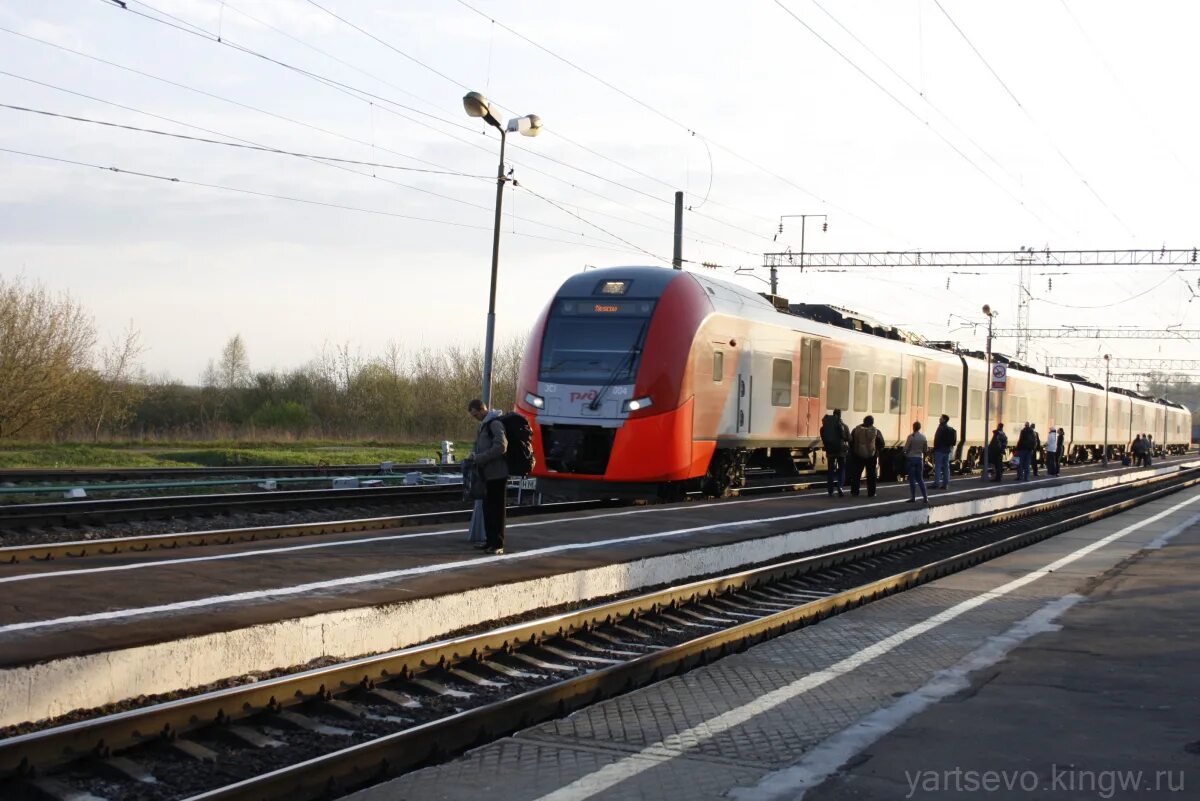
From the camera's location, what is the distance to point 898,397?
96.3 ft

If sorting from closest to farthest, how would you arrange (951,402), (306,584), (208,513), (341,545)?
(306,584) → (341,545) → (208,513) → (951,402)

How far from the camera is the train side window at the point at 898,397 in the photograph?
28.8 metres

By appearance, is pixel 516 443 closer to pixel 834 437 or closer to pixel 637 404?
pixel 637 404

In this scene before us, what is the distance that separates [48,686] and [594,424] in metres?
12.2

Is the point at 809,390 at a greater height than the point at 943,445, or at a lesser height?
greater

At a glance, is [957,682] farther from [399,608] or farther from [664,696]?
[399,608]

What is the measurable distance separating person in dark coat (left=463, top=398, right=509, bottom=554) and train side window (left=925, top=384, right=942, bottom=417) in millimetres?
21350

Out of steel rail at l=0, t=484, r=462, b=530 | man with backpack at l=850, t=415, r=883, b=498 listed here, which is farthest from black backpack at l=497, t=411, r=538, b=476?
man with backpack at l=850, t=415, r=883, b=498

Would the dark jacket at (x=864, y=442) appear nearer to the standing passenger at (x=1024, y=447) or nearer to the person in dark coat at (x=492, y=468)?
the person in dark coat at (x=492, y=468)

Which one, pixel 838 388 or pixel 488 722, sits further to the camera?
pixel 838 388

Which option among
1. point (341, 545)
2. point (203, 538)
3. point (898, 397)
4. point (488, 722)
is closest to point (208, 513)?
point (203, 538)

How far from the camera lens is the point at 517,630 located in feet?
29.8

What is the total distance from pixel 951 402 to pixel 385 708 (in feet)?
95.8

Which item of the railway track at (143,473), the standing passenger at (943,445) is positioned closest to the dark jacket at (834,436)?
the standing passenger at (943,445)
